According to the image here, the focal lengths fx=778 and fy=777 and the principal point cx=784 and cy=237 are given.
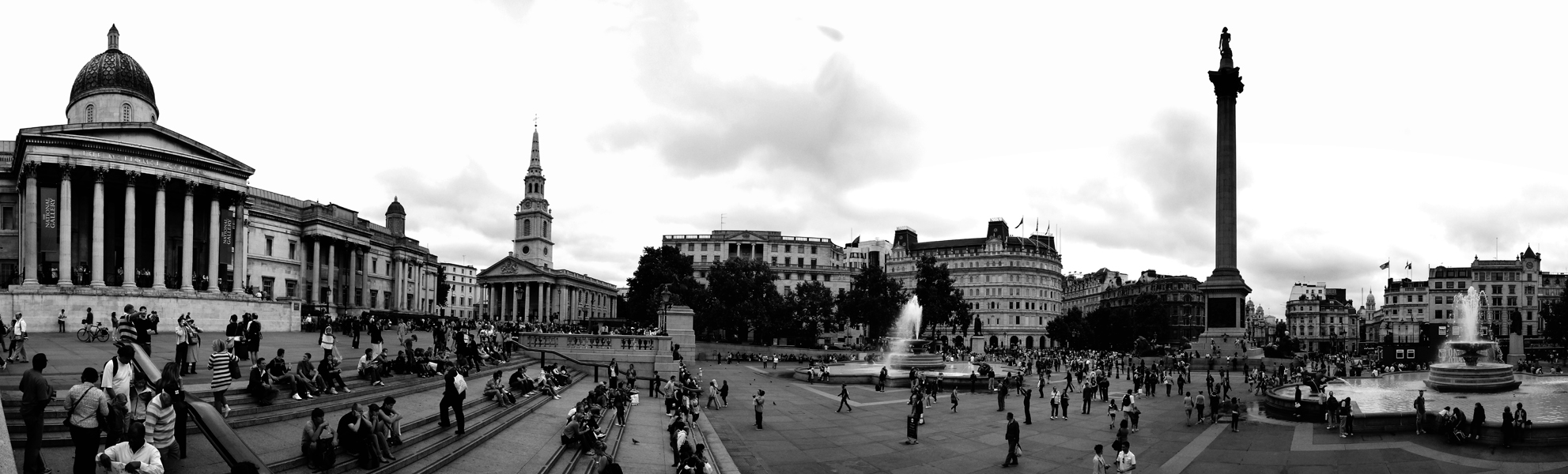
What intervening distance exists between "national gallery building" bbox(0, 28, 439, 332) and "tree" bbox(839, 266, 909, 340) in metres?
47.0

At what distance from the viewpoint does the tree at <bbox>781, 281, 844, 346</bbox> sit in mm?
76375

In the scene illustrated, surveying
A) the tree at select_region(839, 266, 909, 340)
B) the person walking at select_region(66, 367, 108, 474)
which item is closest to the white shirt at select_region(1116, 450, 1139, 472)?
the person walking at select_region(66, 367, 108, 474)

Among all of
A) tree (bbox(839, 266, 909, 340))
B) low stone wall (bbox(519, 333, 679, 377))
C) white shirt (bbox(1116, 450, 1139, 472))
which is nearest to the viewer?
white shirt (bbox(1116, 450, 1139, 472))

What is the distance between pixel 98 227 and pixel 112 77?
14.7m

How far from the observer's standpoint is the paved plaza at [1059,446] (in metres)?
18.5

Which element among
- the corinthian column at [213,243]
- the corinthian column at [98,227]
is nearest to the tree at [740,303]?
the corinthian column at [213,243]

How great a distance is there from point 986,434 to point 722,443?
8.33 meters

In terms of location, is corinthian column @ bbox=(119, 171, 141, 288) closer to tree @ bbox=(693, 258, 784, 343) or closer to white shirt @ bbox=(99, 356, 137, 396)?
white shirt @ bbox=(99, 356, 137, 396)

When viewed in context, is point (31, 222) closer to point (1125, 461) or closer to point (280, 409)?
point (280, 409)

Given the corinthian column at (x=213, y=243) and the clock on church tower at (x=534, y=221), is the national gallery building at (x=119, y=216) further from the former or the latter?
the clock on church tower at (x=534, y=221)

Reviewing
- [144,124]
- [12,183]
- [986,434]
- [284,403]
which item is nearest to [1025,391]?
[986,434]

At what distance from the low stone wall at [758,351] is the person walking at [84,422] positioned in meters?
49.8

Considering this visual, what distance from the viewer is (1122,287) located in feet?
478

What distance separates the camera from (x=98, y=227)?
3853 cm
